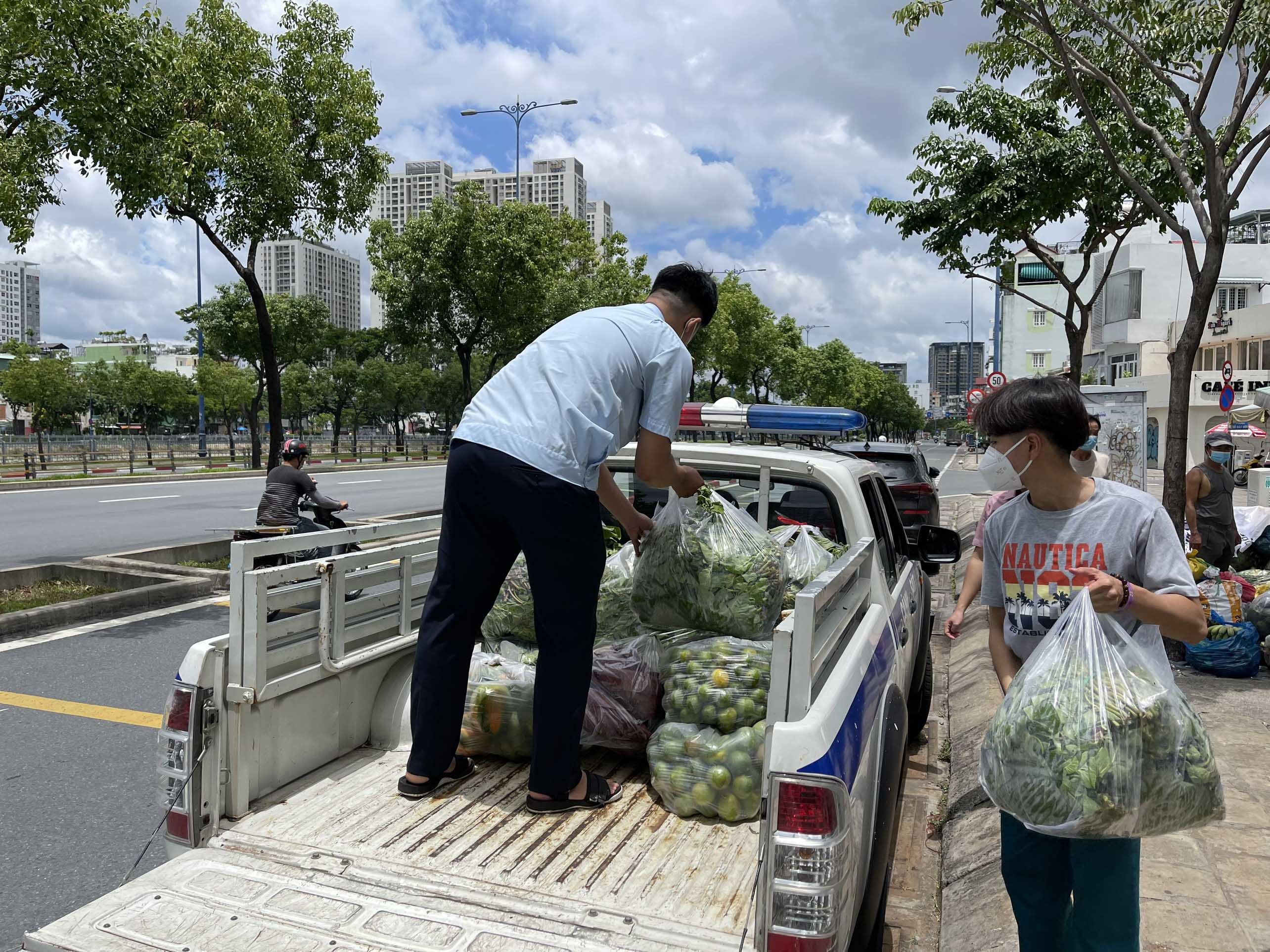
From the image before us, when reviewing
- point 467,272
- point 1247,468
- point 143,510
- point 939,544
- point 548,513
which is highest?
point 467,272

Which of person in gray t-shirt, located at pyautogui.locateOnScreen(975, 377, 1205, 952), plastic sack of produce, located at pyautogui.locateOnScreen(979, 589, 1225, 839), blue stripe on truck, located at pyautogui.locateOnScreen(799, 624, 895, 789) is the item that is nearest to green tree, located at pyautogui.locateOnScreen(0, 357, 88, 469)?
blue stripe on truck, located at pyautogui.locateOnScreen(799, 624, 895, 789)

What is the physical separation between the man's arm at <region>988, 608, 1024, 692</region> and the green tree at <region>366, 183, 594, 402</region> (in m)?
19.5

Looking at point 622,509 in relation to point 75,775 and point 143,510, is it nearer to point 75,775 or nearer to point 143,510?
point 75,775

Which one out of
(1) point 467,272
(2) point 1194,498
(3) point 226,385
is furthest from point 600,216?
(2) point 1194,498

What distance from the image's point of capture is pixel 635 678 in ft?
9.88

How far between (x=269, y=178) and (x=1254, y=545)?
11.1 m

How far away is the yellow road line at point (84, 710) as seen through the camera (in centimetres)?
531

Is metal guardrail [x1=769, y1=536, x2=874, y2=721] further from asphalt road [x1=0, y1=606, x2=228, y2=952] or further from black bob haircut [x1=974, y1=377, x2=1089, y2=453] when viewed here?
asphalt road [x1=0, y1=606, x2=228, y2=952]

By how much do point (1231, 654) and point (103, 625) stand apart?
27.0 ft

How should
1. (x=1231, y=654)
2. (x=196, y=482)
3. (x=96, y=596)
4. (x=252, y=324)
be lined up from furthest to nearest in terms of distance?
(x=252, y=324) → (x=196, y=482) → (x=96, y=596) → (x=1231, y=654)

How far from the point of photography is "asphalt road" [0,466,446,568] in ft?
39.6

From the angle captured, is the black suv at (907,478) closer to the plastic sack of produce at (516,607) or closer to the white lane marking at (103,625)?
the white lane marking at (103,625)

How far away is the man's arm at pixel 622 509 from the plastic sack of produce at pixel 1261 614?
17.2ft

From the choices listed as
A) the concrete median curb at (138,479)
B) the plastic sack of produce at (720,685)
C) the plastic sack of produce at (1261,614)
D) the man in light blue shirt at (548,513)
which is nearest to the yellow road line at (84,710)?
the man in light blue shirt at (548,513)
